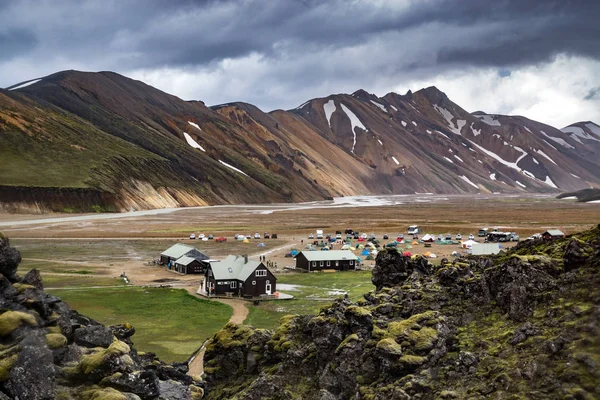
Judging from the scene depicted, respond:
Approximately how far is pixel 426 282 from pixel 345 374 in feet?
24.8

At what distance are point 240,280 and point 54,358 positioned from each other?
4754 centimetres

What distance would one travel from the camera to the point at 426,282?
24016 mm

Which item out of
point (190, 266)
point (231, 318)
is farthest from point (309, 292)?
point (190, 266)

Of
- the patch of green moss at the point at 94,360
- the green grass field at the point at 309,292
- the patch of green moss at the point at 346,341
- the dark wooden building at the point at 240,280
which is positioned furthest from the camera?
the dark wooden building at the point at 240,280

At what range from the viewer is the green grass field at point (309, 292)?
179 ft

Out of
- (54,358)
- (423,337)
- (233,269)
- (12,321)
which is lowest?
(233,269)

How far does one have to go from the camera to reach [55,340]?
67.9 feet

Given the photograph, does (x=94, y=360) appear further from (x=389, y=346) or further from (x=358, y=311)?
(x=389, y=346)

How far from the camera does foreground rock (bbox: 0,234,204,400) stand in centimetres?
1727

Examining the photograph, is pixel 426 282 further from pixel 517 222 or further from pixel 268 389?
pixel 517 222

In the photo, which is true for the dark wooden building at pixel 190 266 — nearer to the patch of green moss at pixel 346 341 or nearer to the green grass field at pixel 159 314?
the green grass field at pixel 159 314

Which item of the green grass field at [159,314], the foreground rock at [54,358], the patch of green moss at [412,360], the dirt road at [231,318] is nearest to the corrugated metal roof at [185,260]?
the dirt road at [231,318]

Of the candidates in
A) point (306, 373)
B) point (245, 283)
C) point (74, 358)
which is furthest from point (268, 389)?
point (245, 283)

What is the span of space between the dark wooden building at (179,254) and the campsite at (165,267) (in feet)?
6.72
